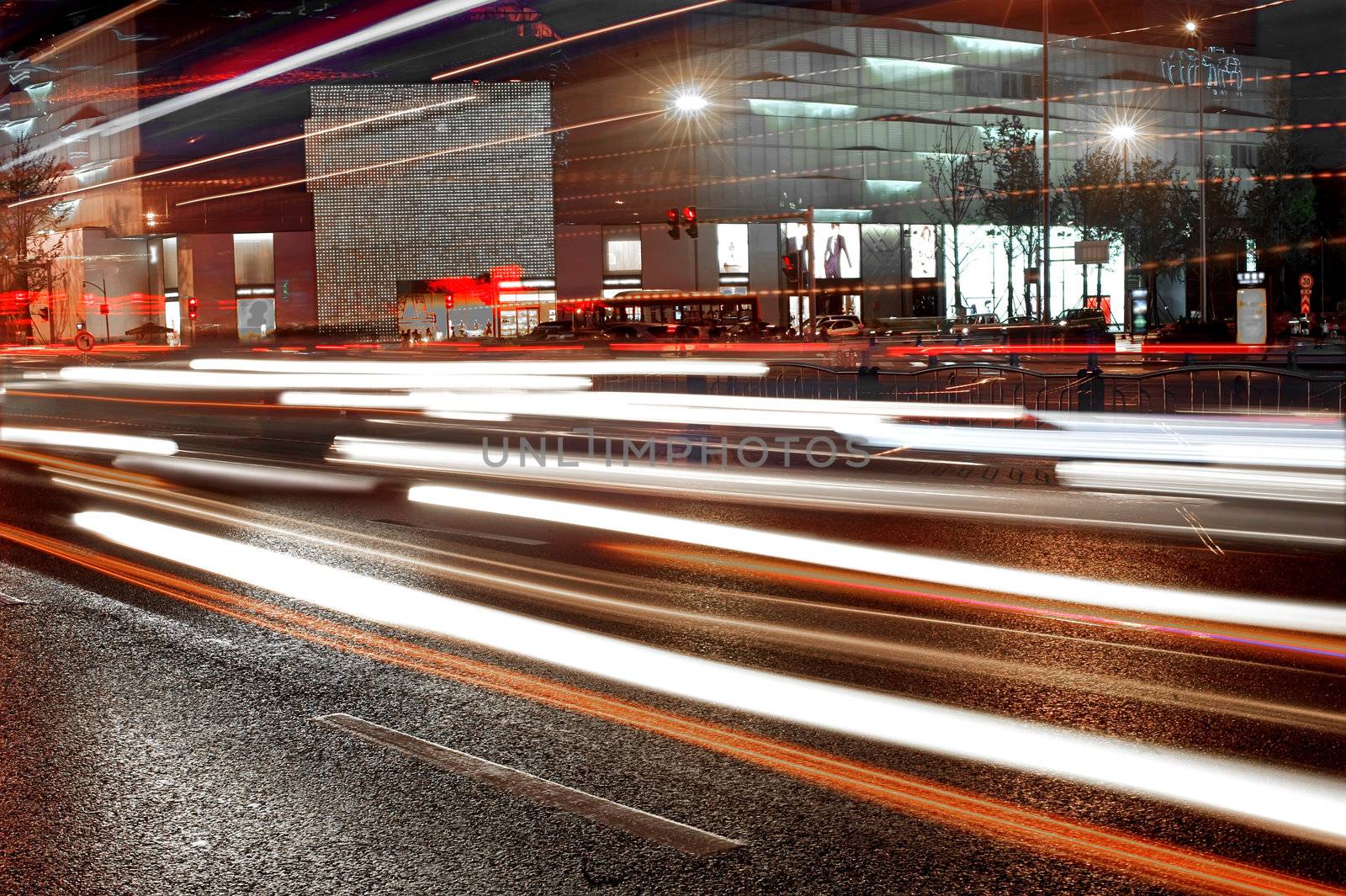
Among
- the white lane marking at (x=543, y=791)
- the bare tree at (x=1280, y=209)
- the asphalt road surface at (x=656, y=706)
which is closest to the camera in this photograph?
the asphalt road surface at (x=656, y=706)

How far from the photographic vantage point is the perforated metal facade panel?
75938 millimetres

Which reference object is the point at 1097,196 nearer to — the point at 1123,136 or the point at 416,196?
the point at 1123,136

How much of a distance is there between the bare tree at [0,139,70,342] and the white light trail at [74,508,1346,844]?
83.2 m

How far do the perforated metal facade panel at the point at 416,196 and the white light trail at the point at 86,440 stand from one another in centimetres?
5010

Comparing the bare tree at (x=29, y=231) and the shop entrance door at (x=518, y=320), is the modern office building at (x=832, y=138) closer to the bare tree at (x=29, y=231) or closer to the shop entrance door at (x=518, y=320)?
the shop entrance door at (x=518, y=320)

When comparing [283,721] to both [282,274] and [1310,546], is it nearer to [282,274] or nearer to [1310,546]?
[1310,546]

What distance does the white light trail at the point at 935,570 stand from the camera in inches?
347

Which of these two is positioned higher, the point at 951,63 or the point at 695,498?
the point at 951,63

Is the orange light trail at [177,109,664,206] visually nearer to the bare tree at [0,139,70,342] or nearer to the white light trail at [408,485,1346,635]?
the bare tree at [0,139,70,342]

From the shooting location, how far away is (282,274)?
3433 inches

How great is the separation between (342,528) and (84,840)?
8.06m

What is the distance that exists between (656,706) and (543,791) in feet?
4.49

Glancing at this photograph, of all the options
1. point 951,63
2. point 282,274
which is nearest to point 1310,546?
point 951,63

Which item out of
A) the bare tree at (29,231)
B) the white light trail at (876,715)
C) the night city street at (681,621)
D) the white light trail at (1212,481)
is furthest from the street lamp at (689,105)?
the white light trail at (876,715)
